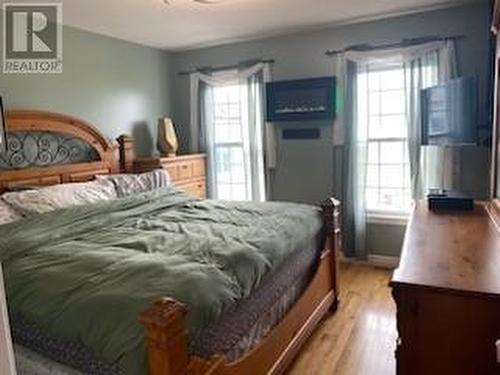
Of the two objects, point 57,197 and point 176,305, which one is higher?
point 57,197

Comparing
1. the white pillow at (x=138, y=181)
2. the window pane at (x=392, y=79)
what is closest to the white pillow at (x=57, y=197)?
the white pillow at (x=138, y=181)

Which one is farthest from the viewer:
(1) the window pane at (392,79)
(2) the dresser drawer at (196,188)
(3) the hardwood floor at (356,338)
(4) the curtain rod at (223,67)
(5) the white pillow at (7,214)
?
(2) the dresser drawer at (196,188)

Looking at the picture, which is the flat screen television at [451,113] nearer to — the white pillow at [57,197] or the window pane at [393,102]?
the window pane at [393,102]

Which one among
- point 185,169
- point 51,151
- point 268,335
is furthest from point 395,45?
point 51,151

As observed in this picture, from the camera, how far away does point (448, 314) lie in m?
1.35

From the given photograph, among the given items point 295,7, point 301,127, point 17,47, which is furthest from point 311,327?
point 17,47

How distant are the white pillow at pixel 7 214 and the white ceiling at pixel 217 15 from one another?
1.62 metres

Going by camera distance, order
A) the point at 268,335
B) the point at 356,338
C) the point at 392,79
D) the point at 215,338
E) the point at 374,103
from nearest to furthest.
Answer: the point at 215,338, the point at 268,335, the point at 356,338, the point at 392,79, the point at 374,103

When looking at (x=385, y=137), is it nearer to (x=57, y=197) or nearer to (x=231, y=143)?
(x=231, y=143)

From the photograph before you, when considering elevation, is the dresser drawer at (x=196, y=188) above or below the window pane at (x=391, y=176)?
below

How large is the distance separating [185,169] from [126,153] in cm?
67

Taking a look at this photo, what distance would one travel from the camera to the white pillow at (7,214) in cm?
267

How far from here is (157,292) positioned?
157 centimetres

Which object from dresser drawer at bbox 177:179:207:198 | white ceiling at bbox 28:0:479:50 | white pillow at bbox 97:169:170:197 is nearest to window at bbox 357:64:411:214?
white ceiling at bbox 28:0:479:50
